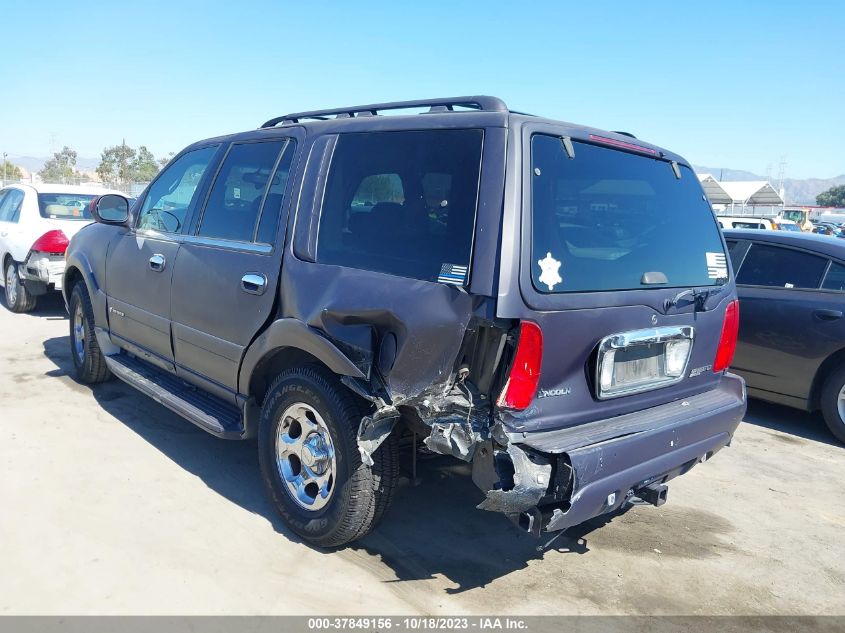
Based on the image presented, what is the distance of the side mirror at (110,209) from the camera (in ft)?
16.5

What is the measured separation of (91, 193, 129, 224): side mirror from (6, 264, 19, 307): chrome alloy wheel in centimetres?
502

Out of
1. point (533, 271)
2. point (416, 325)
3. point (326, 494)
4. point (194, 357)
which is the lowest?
point (326, 494)

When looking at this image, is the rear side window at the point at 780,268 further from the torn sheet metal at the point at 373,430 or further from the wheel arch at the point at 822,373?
the torn sheet metal at the point at 373,430

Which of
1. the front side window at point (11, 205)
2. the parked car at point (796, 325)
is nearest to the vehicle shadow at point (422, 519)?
the parked car at point (796, 325)

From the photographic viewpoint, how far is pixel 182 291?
4.20 metres

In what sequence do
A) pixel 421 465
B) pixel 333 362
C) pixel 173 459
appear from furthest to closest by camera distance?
pixel 173 459, pixel 421 465, pixel 333 362

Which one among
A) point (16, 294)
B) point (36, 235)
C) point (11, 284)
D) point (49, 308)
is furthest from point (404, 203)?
point (49, 308)

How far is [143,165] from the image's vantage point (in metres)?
62.3

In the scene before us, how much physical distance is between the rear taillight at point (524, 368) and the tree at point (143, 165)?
56.5 meters

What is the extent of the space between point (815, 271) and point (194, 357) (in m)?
5.15

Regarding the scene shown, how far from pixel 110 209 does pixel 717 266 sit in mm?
4355

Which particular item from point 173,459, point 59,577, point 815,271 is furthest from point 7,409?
point 815,271

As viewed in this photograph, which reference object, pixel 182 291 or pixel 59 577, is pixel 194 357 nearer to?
pixel 182 291

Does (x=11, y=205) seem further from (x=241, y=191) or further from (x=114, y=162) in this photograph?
(x=114, y=162)
